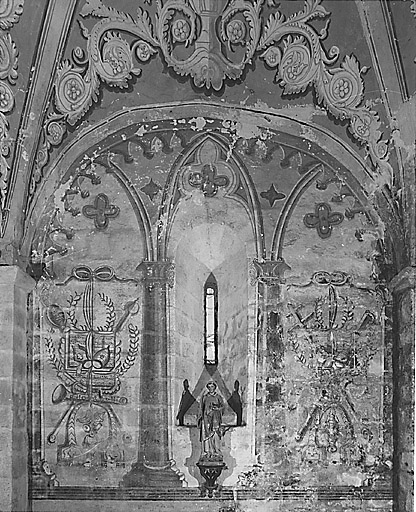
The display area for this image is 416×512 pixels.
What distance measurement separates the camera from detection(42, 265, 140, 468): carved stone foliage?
747cm

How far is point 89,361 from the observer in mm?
7559

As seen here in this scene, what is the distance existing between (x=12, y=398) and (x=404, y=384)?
326 centimetres

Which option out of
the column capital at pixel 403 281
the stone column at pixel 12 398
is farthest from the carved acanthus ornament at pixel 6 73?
the column capital at pixel 403 281

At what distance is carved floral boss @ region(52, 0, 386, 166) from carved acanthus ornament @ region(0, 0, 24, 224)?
41cm

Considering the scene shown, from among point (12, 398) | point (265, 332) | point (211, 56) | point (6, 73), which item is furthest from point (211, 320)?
point (6, 73)

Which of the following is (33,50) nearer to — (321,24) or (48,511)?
(321,24)

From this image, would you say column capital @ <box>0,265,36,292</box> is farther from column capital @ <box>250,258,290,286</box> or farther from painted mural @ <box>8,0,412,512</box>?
column capital @ <box>250,258,290,286</box>

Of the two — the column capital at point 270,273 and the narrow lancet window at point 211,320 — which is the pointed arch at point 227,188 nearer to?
the column capital at point 270,273

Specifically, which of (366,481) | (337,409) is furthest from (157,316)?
(366,481)

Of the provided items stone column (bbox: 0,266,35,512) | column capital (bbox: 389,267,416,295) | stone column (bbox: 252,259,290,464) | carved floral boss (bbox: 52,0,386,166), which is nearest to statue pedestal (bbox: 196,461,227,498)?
stone column (bbox: 252,259,290,464)

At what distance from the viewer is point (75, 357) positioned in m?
7.56

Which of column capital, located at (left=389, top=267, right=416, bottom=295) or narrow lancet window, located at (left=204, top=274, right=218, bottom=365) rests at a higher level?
column capital, located at (left=389, top=267, right=416, bottom=295)

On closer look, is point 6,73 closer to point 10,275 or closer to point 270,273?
point 10,275

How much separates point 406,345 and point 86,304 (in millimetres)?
2768
